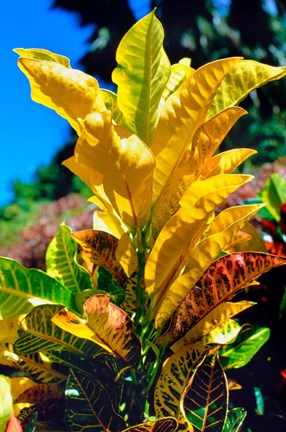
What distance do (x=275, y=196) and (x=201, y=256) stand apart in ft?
1.97

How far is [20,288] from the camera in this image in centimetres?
78

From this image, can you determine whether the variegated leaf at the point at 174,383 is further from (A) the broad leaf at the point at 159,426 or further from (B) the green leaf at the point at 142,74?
(B) the green leaf at the point at 142,74

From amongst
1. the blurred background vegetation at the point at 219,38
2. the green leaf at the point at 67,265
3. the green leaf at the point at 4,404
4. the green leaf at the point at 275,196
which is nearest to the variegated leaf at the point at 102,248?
the green leaf at the point at 67,265

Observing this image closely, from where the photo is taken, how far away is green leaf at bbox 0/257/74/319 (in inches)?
30.1

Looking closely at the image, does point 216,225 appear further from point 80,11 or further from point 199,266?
point 80,11

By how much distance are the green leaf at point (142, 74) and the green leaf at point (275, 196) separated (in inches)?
23.2

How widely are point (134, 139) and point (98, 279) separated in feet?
1.20

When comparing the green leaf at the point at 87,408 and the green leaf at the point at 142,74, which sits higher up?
the green leaf at the point at 142,74

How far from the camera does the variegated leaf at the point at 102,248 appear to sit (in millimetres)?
904

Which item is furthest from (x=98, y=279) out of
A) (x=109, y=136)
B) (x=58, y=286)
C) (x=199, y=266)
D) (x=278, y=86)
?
(x=278, y=86)

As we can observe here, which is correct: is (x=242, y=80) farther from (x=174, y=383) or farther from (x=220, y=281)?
(x=174, y=383)

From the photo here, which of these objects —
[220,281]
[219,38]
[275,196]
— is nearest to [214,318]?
[220,281]

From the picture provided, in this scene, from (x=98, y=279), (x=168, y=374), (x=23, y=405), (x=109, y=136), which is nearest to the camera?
(x=109, y=136)

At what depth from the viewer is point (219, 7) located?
19609 millimetres
